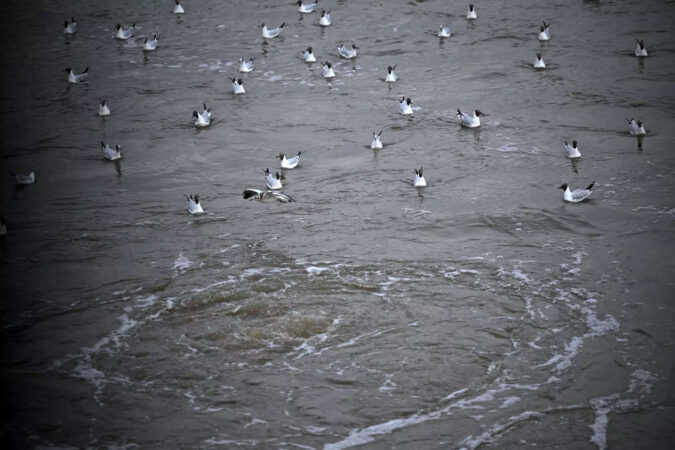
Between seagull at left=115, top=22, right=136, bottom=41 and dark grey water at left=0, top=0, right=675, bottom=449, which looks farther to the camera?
seagull at left=115, top=22, right=136, bottom=41

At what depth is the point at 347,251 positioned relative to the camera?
14086mm

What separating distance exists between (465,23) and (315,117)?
879 centimetres

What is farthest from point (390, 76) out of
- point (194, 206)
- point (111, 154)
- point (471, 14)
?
point (194, 206)

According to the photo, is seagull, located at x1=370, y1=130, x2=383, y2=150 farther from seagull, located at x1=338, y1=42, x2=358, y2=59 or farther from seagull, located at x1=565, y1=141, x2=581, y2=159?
seagull, located at x1=338, y1=42, x2=358, y2=59

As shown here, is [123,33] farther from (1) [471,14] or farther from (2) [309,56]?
(1) [471,14]

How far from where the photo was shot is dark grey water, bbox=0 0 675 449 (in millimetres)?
10297

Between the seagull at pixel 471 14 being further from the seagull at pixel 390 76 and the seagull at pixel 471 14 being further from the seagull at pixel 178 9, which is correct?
the seagull at pixel 178 9

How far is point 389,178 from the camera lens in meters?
17.0

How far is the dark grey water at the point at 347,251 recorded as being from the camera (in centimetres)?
1030

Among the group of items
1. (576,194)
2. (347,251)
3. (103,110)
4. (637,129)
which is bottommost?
(347,251)

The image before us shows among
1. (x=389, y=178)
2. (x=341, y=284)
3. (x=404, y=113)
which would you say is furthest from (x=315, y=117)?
A: (x=341, y=284)

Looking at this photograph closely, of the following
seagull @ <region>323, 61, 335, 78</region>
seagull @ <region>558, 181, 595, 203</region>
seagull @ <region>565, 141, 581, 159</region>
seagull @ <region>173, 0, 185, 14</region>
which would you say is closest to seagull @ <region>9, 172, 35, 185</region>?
seagull @ <region>323, 61, 335, 78</region>

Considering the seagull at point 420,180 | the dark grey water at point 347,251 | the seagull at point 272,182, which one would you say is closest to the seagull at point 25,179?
the dark grey water at point 347,251

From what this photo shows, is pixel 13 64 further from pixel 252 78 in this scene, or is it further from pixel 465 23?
pixel 465 23
